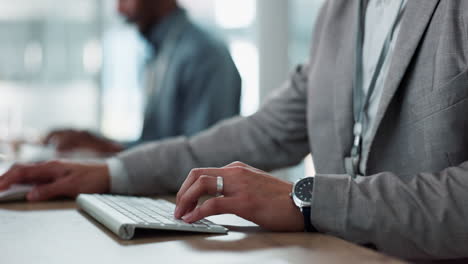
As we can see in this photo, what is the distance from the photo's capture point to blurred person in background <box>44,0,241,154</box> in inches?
90.2

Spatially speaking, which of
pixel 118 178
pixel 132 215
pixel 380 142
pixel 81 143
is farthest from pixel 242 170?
pixel 81 143

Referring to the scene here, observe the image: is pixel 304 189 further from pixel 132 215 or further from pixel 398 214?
pixel 132 215

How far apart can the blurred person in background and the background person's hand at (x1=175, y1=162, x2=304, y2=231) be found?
1.47 meters

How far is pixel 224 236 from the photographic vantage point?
2.43 feet

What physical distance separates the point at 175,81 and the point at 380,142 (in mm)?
1524

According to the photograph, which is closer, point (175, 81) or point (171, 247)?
point (171, 247)

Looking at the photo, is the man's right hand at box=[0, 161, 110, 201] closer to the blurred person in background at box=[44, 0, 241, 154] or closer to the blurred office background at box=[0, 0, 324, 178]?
the blurred person in background at box=[44, 0, 241, 154]

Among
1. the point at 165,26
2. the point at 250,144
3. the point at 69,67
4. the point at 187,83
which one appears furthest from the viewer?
the point at 69,67

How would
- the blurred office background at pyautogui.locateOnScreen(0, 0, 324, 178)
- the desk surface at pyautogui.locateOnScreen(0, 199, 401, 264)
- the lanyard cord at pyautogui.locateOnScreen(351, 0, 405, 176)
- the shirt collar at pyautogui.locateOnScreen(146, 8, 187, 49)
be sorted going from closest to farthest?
the desk surface at pyautogui.locateOnScreen(0, 199, 401, 264) < the lanyard cord at pyautogui.locateOnScreen(351, 0, 405, 176) < the shirt collar at pyautogui.locateOnScreen(146, 8, 187, 49) < the blurred office background at pyautogui.locateOnScreen(0, 0, 324, 178)

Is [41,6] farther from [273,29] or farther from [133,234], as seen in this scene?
[133,234]

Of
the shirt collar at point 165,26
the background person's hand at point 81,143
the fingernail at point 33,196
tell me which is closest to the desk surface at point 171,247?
the fingernail at point 33,196

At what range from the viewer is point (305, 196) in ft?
2.55

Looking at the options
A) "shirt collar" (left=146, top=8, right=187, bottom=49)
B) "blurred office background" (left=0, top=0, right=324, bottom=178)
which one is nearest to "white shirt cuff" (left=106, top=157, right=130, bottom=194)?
"shirt collar" (left=146, top=8, right=187, bottom=49)

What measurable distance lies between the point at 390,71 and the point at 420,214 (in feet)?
0.98
